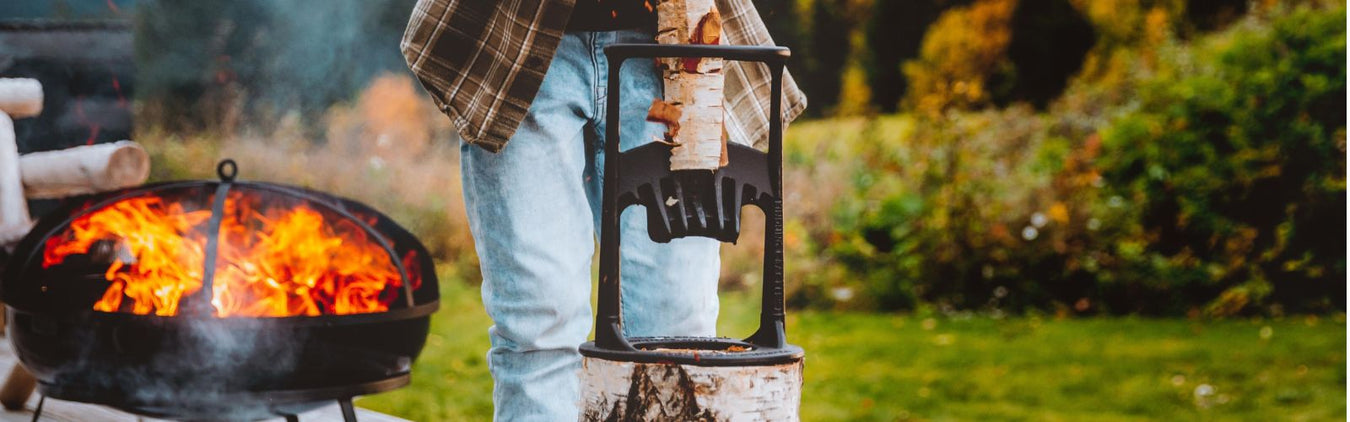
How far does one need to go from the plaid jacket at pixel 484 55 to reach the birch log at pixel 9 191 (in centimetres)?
120

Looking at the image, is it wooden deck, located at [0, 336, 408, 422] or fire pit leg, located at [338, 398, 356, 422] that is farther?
wooden deck, located at [0, 336, 408, 422]

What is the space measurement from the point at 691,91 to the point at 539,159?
0.94 feet

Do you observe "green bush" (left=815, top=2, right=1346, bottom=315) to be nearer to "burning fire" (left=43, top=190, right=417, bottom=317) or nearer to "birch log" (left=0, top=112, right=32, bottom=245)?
"burning fire" (left=43, top=190, right=417, bottom=317)

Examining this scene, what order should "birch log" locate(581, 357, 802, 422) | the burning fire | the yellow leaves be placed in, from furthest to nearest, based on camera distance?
the yellow leaves → the burning fire → "birch log" locate(581, 357, 802, 422)

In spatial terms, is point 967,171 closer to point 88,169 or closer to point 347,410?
point 347,410

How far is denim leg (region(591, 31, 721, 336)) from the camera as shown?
1.83 m

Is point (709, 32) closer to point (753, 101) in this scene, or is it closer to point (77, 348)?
point (753, 101)

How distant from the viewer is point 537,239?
Answer: 1.79m

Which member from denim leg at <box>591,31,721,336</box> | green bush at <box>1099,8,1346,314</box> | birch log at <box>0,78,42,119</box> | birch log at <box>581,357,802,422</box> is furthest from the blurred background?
birch log at <box>581,357,802,422</box>

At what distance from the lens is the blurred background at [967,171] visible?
3.87 metres

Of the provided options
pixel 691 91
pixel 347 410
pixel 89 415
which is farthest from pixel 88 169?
pixel 691 91

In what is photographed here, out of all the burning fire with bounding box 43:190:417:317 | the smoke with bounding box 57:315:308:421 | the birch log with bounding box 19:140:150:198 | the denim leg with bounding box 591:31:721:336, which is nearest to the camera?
the denim leg with bounding box 591:31:721:336

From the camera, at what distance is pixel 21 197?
254 centimetres

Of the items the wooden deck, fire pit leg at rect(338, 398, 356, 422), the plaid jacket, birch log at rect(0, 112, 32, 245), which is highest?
the plaid jacket
